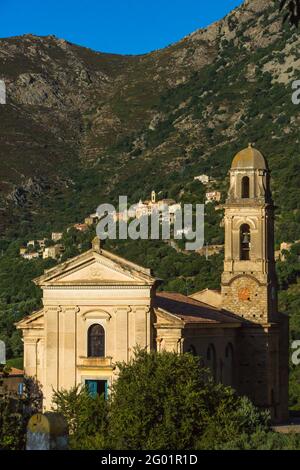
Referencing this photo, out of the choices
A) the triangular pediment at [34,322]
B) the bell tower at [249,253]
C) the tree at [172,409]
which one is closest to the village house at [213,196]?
the bell tower at [249,253]

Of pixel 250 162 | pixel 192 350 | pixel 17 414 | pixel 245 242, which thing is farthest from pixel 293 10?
pixel 245 242

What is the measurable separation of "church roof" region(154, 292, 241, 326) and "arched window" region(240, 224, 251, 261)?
7.34ft

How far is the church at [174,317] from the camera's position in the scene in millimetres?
56812

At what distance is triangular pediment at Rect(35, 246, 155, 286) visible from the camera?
56.6 m

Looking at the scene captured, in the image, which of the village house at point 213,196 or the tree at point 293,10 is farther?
the village house at point 213,196

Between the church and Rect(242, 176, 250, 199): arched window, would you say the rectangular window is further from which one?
Rect(242, 176, 250, 199): arched window

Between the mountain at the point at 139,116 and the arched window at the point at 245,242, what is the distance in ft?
150

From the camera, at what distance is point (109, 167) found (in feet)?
483

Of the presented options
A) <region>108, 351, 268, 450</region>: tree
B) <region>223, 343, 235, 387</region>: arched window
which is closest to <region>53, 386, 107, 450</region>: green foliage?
<region>108, 351, 268, 450</region>: tree

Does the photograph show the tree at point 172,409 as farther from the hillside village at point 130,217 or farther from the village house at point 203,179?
the village house at point 203,179

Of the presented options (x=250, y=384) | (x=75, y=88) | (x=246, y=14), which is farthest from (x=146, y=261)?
(x=75, y=88)

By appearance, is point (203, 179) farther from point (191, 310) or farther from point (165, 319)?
point (165, 319)
